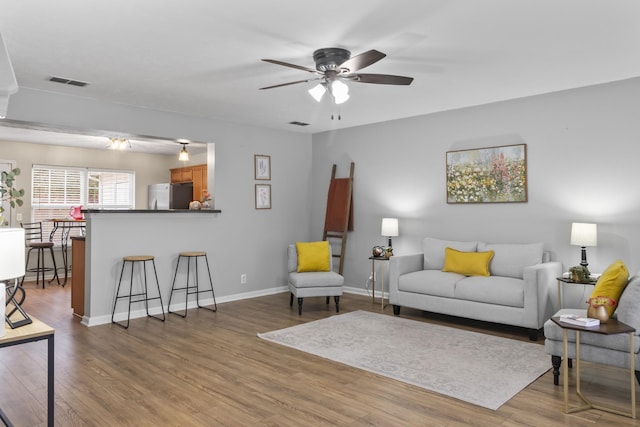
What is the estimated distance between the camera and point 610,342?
2.95 metres

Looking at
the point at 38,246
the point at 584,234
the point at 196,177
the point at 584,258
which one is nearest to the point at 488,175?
the point at 584,234

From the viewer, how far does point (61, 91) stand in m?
4.58

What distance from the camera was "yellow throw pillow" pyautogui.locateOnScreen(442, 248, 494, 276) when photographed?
16.0 feet

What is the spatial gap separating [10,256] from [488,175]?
475 cm

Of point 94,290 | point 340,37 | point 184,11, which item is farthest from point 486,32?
point 94,290

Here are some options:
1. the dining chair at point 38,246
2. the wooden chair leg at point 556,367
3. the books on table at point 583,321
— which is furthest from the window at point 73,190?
the books on table at point 583,321

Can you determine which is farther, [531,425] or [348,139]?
[348,139]

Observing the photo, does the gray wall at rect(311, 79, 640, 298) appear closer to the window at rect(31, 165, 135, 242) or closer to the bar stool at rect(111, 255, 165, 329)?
the bar stool at rect(111, 255, 165, 329)

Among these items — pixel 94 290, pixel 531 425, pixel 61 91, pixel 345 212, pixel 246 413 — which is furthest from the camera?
pixel 345 212

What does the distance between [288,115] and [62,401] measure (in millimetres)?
4031

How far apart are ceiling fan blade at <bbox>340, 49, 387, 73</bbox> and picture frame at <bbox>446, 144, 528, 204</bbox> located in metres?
2.61

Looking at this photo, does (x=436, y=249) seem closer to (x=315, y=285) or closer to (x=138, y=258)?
(x=315, y=285)

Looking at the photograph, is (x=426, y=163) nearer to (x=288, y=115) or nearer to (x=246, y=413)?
(x=288, y=115)

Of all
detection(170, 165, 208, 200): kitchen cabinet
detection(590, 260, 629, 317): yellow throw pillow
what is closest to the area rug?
detection(590, 260, 629, 317): yellow throw pillow
